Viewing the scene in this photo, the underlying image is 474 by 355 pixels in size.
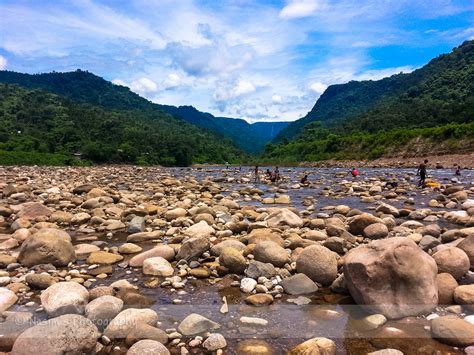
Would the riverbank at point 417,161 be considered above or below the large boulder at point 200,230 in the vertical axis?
above

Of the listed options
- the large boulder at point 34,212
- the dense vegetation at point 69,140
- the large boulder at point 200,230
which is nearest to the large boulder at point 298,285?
the large boulder at point 200,230

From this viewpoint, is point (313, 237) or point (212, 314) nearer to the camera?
point (212, 314)

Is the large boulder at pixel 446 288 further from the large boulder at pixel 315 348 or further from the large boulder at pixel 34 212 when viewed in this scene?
the large boulder at pixel 34 212

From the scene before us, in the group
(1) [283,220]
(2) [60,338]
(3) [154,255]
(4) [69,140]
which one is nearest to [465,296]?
(2) [60,338]

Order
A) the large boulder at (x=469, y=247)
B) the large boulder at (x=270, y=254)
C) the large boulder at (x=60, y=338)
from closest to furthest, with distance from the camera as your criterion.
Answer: the large boulder at (x=60, y=338), the large boulder at (x=469, y=247), the large boulder at (x=270, y=254)

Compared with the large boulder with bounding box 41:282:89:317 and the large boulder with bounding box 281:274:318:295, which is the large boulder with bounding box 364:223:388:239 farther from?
the large boulder with bounding box 41:282:89:317

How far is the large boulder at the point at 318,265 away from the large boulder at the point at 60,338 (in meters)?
3.75

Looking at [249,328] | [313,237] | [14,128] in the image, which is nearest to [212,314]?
[249,328]

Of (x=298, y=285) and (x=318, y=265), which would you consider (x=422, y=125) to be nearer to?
(x=318, y=265)

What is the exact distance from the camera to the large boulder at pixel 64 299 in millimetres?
5320

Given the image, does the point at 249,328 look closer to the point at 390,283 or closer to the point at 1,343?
the point at 390,283

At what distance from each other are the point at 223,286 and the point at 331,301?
1.91 meters

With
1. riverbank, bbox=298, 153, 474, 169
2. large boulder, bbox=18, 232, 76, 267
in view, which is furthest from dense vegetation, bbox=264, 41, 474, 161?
large boulder, bbox=18, 232, 76, 267

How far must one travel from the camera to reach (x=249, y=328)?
5117 mm
